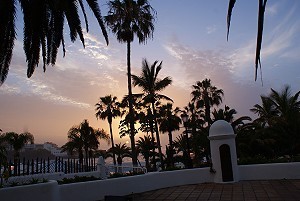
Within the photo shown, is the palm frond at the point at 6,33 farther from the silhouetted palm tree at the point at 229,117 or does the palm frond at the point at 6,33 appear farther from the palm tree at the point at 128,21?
the silhouetted palm tree at the point at 229,117

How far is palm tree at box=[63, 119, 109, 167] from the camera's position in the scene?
4234cm

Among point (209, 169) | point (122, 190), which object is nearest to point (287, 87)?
point (209, 169)

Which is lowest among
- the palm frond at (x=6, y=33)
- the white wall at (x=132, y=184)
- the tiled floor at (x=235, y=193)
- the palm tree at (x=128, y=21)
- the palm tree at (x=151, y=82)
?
the tiled floor at (x=235, y=193)

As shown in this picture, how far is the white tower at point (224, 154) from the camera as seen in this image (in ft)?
48.7

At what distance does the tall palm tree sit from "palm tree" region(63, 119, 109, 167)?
16.2m

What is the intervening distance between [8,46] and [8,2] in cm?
128

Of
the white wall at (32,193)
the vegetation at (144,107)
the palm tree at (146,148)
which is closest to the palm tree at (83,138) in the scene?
the vegetation at (144,107)

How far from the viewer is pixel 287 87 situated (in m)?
31.4

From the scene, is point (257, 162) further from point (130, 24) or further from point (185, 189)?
point (130, 24)

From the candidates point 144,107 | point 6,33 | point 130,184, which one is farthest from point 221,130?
point 144,107

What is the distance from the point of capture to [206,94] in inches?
1610

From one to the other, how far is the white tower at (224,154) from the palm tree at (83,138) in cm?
3004

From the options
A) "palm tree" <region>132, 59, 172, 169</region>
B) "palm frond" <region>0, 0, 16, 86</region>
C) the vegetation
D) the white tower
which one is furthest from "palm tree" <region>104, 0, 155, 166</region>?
"palm frond" <region>0, 0, 16, 86</region>

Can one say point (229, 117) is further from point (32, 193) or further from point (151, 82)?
point (32, 193)
